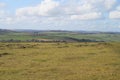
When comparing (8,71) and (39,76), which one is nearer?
(39,76)

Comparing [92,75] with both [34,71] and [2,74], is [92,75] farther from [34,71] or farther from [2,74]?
[2,74]

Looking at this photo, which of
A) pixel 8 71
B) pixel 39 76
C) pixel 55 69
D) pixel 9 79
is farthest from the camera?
pixel 55 69

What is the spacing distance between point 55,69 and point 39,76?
6.06m

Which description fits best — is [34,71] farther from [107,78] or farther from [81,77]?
[107,78]

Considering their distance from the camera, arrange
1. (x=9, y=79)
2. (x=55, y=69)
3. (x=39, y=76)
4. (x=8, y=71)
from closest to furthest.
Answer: (x=9, y=79) < (x=39, y=76) < (x=8, y=71) < (x=55, y=69)

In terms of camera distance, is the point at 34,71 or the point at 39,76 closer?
the point at 39,76

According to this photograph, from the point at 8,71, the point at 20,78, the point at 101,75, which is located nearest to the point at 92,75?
the point at 101,75

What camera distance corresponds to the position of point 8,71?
36750mm

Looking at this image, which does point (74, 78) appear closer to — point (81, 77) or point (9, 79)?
point (81, 77)

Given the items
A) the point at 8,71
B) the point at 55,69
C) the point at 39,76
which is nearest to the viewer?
the point at 39,76

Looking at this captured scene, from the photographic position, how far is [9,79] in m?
31.1

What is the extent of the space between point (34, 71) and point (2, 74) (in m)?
4.83

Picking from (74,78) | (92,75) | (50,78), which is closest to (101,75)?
(92,75)

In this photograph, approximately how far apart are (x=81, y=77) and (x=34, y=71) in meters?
7.87
